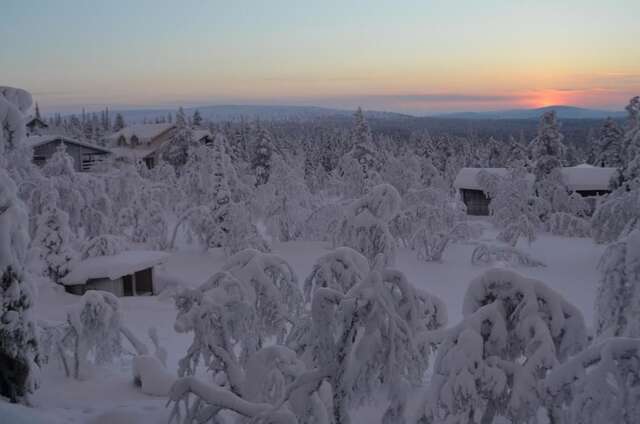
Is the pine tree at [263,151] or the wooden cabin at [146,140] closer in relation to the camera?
the pine tree at [263,151]

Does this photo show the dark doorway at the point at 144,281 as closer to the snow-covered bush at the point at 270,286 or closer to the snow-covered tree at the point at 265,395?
the snow-covered bush at the point at 270,286

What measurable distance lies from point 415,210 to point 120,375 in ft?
61.7

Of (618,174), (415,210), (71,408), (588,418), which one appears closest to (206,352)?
(588,418)

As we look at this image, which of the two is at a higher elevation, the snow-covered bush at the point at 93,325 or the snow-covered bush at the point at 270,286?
the snow-covered bush at the point at 270,286

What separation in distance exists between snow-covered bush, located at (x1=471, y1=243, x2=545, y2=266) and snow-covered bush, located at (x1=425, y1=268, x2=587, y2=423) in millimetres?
22299

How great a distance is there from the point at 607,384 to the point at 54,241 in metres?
19.8

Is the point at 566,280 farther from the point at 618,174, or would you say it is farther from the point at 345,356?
the point at 345,356

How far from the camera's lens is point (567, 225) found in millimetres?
34000

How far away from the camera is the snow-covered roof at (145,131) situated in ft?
196

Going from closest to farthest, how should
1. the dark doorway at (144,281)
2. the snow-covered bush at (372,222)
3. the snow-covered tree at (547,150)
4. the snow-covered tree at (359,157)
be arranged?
the snow-covered bush at (372,222), the dark doorway at (144,281), the snow-covered tree at (547,150), the snow-covered tree at (359,157)

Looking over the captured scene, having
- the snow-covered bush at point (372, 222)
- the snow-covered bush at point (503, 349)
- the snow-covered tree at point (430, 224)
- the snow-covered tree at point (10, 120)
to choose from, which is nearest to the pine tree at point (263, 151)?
the snow-covered tree at point (430, 224)

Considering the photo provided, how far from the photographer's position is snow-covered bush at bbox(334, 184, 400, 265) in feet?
30.7

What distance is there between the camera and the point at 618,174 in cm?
2944

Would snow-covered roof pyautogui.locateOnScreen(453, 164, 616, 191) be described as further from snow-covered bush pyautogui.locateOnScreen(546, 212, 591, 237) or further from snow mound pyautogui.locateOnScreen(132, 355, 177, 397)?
snow mound pyautogui.locateOnScreen(132, 355, 177, 397)
